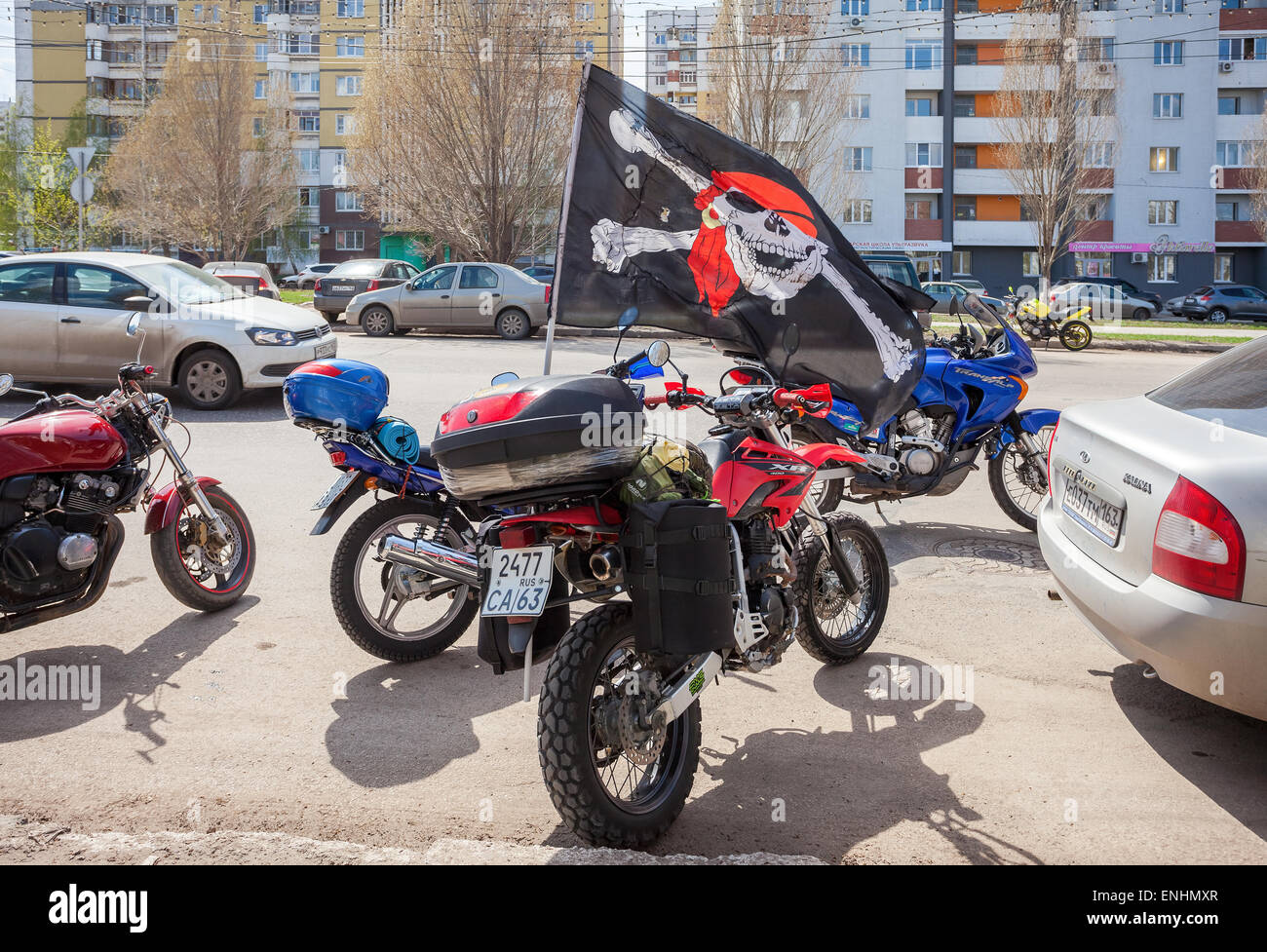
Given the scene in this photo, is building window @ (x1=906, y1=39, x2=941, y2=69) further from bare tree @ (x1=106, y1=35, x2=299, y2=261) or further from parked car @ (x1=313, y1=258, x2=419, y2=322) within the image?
parked car @ (x1=313, y1=258, x2=419, y2=322)

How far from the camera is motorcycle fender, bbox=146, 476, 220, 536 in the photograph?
5340 millimetres

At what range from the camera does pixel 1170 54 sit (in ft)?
186

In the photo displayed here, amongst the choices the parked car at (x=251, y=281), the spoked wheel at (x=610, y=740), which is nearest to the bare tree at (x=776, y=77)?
the parked car at (x=251, y=281)

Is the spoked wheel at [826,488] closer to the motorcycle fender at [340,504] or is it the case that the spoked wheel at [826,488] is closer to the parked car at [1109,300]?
the motorcycle fender at [340,504]

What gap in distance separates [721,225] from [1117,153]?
182 feet

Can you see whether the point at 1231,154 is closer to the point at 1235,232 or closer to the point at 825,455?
the point at 1235,232

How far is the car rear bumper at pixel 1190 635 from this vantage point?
3.57 metres

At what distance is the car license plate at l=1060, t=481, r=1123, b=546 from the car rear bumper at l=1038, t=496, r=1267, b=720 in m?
0.15

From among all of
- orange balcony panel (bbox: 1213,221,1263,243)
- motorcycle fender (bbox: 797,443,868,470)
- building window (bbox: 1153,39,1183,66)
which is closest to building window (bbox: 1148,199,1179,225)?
orange balcony panel (bbox: 1213,221,1263,243)

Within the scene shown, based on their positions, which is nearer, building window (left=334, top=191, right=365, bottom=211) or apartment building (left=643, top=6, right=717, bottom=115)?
building window (left=334, top=191, right=365, bottom=211)

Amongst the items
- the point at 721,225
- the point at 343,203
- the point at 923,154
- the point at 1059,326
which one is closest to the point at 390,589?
the point at 721,225

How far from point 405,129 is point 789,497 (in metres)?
29.1
